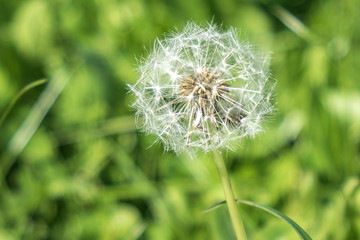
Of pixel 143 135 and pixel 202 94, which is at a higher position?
pixel 143 135

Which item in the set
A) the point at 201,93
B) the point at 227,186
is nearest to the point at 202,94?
the point at 201,93

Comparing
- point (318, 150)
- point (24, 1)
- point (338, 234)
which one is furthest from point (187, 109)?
point (24, 1)

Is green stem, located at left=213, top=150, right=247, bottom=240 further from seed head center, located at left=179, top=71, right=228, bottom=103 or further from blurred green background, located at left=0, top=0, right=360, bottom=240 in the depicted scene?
blurred green background, located at left=0, top=0, right=360, bottom=240

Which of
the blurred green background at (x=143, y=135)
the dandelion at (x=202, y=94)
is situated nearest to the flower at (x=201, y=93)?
the dandelion at (x=202, y=94)

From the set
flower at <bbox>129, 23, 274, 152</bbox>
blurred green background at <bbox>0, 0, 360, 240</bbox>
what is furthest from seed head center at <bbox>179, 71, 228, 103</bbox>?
blurred green background at <bbox>0, 0, 360, 240</bbox>

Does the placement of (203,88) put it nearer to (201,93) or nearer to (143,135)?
(201,93)

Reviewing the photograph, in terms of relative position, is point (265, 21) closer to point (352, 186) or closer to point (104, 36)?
point (104, 36)
